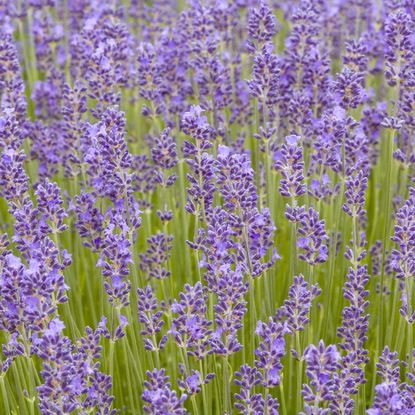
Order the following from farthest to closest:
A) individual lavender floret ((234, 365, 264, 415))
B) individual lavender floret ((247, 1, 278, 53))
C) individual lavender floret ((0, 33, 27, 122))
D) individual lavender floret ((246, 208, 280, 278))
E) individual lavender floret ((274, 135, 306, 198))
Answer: individual lavender floret ((0, 33, 27, 122)), individual lavender floret ((247, 1, 278, 53)), individual lavender floret ((274, 135, 306, 198)), individual lavender floret ((246, 208, 280, 278)), individual lavender floret ((234, 365, 264, 415))

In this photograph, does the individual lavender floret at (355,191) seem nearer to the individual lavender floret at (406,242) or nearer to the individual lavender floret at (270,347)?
the individual lavender floret at (406,242)

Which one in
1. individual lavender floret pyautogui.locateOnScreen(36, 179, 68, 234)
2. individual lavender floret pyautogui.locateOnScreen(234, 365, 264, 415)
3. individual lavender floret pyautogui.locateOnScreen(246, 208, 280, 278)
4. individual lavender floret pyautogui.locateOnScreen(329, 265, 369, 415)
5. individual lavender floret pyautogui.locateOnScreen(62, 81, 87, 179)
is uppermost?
individual lavender floret pyautogui.locateOnScreen(62, 81, 87, 179)

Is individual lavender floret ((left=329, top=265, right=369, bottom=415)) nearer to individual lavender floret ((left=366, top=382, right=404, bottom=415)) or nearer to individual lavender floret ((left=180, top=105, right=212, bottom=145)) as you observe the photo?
individual lavender floret ((left=366, top=382, right=404, bottom=415))

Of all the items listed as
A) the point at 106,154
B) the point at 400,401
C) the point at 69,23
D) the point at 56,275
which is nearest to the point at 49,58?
the point at 69,23

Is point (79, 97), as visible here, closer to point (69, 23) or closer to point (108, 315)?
point (108, 315)

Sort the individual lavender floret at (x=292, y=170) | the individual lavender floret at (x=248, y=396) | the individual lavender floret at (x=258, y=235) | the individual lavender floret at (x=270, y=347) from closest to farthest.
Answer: the individual lavender floret at (x=270, y=347), the individual lavender floret at (x=248, y=396), the individual lavender floret at (x=258, y=235), the individual lavender floret at (x=292, y=170)

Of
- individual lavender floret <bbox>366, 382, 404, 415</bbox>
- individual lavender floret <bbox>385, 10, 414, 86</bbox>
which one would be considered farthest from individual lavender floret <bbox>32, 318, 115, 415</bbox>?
individual lavender floret <bbox>385, 10, 414, 86</bbox>

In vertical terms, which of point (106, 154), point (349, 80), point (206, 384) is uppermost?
point (349, 80)

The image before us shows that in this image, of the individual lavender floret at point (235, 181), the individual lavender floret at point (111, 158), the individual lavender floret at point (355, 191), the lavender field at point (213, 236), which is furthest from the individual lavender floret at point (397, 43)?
the individual lavender floret at point (111, 158)
